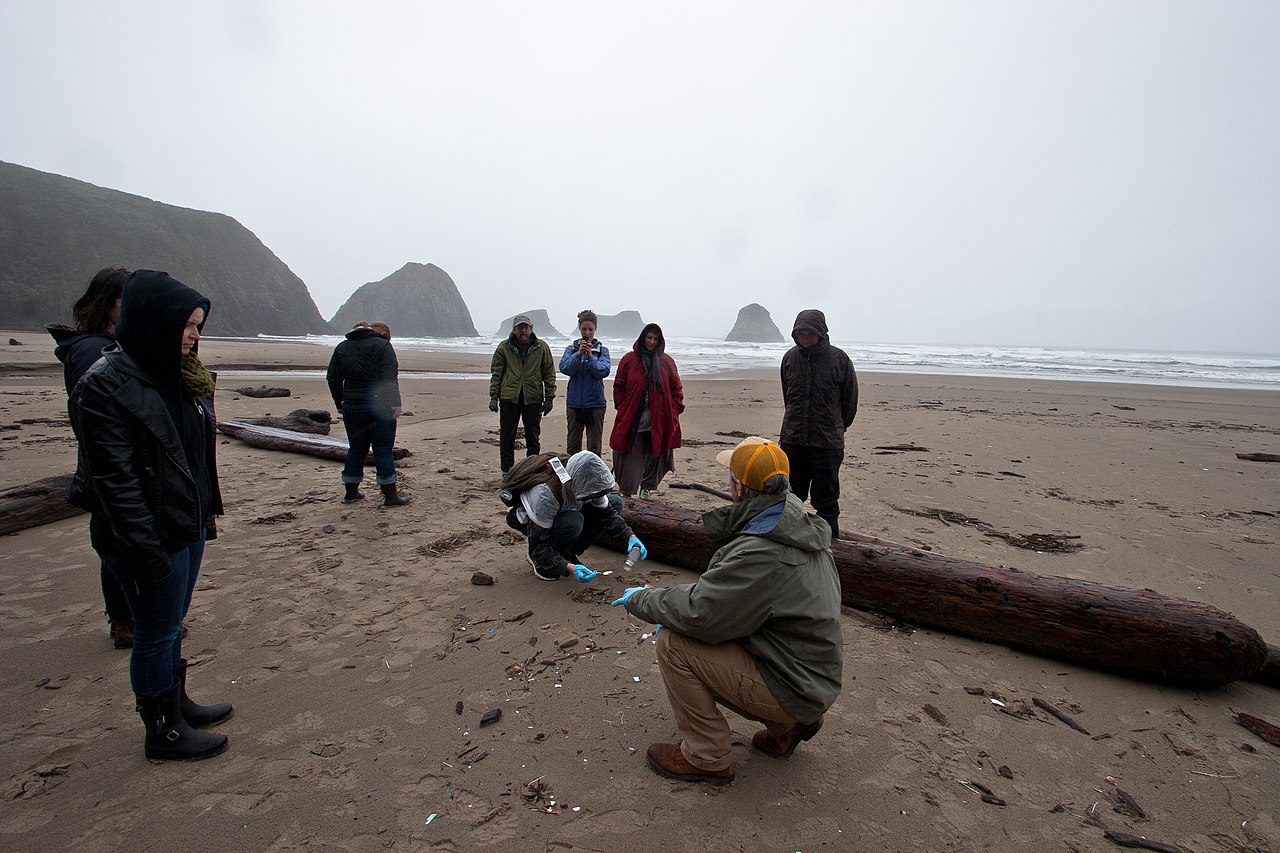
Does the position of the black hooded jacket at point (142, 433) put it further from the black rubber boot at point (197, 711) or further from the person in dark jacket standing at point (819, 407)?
the person in dark jacket standing at point (819, 407)

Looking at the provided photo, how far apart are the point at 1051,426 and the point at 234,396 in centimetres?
1805

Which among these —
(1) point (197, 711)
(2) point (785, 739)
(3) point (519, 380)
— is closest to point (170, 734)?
(1) point (197, 711)

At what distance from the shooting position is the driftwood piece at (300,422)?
916 cm

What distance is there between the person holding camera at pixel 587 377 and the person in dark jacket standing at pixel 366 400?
1.87 m

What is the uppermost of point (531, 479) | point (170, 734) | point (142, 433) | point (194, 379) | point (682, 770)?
point (194, 379)

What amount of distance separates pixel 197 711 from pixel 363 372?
3.76 metres

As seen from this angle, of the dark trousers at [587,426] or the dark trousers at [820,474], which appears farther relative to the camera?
the dark trousers at [587,426]

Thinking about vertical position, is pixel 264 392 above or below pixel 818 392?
below

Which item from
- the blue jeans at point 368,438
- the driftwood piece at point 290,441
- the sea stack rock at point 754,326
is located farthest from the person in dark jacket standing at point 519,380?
the sea stack rock at point 754,326

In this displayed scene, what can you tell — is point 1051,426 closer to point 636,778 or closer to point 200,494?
point 636,778

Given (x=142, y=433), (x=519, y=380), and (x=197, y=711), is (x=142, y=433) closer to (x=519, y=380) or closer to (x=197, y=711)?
(x=197, y=711)

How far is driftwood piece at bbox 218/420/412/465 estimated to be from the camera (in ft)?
25.3

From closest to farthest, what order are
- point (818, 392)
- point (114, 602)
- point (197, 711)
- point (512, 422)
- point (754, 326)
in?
1. point (197, 711)
2. point (114, 602)
3. point (818, 392)
4. point (512, 422)
5. point (754, 326)

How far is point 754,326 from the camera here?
14125 centimetres
